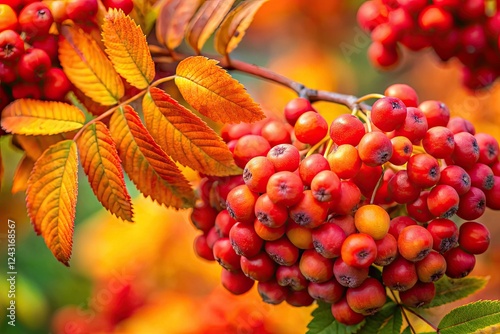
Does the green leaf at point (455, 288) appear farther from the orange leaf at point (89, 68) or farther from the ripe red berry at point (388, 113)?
the orange leaf at point (89, 68)

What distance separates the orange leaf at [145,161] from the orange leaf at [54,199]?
0.10 m

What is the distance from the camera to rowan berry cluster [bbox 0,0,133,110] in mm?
1193

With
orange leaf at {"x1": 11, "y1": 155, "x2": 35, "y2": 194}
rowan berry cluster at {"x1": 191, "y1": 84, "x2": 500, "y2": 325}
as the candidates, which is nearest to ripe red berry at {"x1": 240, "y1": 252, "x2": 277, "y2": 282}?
rowan berry cluster at {"x1": 191, "y1": 84, "x2": 500, "y2": 325}

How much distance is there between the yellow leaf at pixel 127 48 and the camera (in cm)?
112

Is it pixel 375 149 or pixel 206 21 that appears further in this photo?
pixel 206 21

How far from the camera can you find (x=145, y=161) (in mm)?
1178

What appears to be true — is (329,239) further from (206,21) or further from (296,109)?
(206,21)

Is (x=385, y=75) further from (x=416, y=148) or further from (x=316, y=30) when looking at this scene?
(x=416, y=148)

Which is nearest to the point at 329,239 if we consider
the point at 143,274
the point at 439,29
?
the point at 439,29

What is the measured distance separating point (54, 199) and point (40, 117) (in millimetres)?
176

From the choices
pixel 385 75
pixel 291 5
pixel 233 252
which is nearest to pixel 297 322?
pixel 233 252

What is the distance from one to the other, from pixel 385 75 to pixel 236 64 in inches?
74.0

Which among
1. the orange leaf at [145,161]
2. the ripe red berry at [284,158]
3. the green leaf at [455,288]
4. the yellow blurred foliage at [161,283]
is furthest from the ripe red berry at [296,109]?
the yellow blurred foliage at [161,283]

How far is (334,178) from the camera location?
1.04 m
